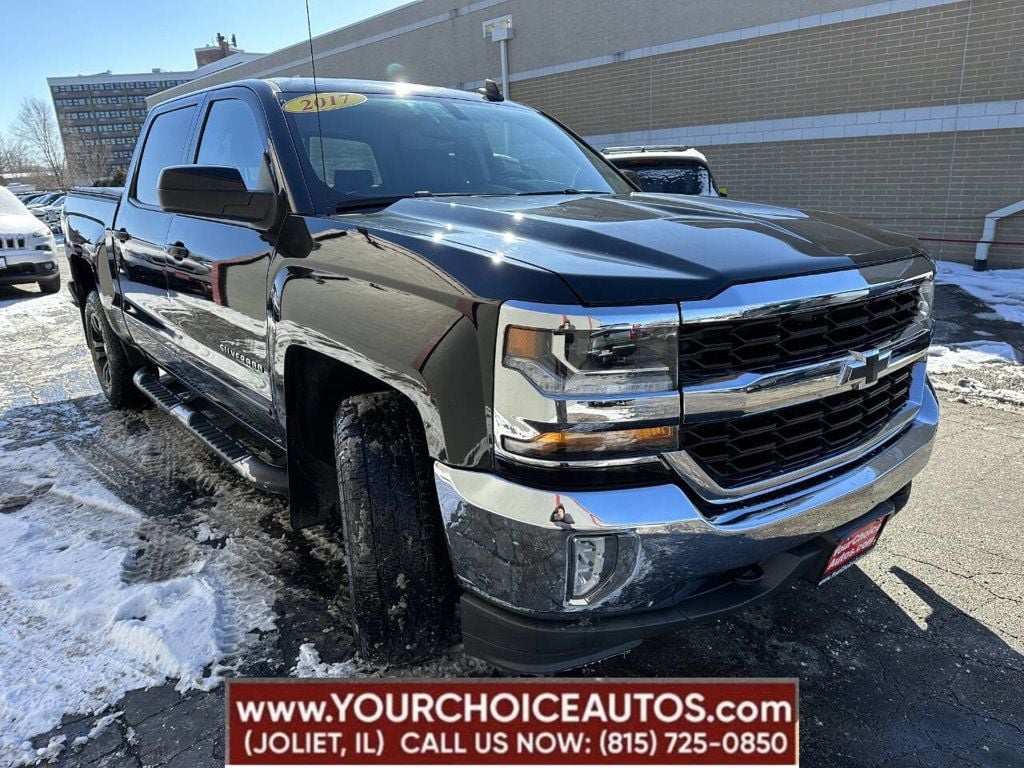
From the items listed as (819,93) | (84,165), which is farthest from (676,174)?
(84,165)

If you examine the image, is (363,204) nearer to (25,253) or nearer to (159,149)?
(159,149)

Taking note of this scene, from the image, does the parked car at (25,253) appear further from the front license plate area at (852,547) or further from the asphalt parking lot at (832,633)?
the front license plate area at (852,547)

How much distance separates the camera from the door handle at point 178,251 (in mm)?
3035

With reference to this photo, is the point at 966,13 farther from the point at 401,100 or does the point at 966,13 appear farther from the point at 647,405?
the point at 647,405

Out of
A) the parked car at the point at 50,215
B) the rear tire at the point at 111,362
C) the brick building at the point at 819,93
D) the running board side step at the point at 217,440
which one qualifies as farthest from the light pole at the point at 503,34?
the running board side step at the point at 217,440

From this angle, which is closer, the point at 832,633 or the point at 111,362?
the point at 832,633

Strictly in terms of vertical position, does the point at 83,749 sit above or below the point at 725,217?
below

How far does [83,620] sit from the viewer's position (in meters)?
2.47

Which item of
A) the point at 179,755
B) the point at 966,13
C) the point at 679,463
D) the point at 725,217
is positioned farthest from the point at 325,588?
the point at 966,13

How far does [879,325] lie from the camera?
6.46ft

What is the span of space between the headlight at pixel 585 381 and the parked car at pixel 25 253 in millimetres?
11143

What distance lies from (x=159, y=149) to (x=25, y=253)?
800 cm

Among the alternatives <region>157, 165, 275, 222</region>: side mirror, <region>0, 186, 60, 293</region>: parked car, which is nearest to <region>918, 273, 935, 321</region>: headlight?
<region>157, 165, 275, 222</region>: side mirror

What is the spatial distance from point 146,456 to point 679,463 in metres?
3.55
